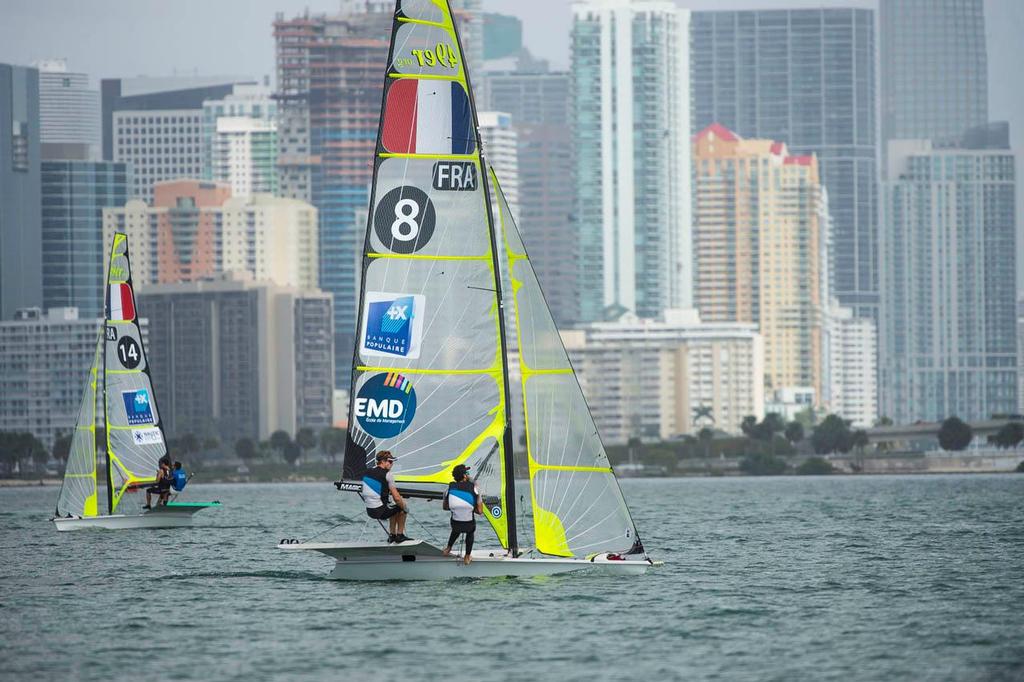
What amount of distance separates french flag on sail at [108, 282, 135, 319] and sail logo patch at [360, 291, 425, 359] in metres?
28.2

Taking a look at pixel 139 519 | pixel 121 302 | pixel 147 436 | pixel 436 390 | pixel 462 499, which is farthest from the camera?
pixel 147 436

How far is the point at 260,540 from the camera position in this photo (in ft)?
217

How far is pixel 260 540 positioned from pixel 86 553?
929cm

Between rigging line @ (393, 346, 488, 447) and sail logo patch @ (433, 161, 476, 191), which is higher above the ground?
sail logo patch @ (433, 161, 476, 191)

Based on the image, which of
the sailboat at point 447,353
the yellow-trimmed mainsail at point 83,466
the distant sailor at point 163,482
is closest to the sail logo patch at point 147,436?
the distant sailor at point 163,482

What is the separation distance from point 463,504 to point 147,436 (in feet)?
105

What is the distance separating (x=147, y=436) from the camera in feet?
230

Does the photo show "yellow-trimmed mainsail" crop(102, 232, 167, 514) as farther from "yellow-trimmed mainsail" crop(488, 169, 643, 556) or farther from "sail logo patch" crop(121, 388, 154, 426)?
"yellow-trimmed mainsail" crop(488, 169, 643, 556)

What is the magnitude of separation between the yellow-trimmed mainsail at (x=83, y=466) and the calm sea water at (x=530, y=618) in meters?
8.18

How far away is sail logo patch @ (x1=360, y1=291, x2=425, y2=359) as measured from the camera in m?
41.5

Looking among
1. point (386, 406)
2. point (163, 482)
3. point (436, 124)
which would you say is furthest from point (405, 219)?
point (163, 482)

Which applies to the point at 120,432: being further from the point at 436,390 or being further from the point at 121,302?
the point at 436,390

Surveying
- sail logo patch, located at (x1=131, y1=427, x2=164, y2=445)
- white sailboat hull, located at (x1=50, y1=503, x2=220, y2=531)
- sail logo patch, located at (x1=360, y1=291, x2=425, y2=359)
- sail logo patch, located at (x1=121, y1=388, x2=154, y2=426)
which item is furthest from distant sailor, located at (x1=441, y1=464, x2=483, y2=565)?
sail logo patch, located at (x1=131, y1=427, x2=164, y2=445)

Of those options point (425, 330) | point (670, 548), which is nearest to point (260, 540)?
point (670, 548)
